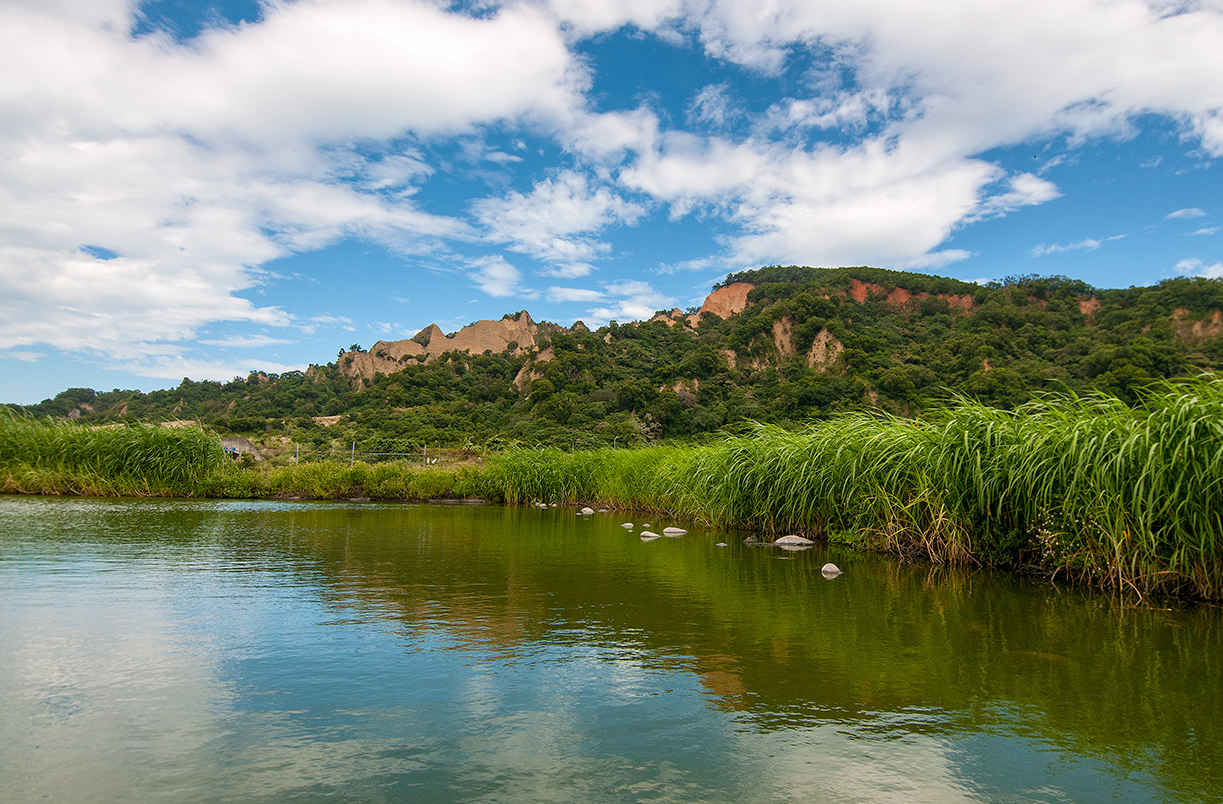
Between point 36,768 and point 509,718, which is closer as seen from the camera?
→ point 36,768

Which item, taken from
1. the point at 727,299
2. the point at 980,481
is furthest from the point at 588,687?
the point at 727,299

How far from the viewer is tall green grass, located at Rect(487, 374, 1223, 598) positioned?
482 centimetres

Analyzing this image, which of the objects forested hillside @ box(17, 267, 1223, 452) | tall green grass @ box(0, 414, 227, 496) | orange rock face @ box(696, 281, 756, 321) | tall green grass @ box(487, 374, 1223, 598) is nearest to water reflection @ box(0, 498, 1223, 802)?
tall green grass @ box(487, 374, 1223, 598)

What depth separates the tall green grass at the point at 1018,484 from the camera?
4816mm

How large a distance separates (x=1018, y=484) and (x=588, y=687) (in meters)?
5.07

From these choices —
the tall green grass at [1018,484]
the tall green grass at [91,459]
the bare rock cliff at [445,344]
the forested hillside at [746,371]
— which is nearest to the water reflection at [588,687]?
the tall green grass at [1018,484]

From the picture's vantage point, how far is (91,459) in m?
14.1

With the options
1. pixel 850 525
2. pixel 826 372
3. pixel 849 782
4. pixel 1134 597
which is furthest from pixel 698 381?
pixel 849 782

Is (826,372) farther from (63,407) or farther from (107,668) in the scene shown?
(63,407)

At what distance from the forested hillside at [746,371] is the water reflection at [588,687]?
81.8 feet

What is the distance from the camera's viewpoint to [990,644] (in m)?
3.87

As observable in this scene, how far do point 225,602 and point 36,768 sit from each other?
2.69m

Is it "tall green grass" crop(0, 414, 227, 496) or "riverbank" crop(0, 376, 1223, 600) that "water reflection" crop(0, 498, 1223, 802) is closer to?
"riverbank" crop(0, 376, 1223, 600)

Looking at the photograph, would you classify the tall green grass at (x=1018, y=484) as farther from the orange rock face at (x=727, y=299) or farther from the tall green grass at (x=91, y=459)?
the orange rock face at (x=727, y=299)
